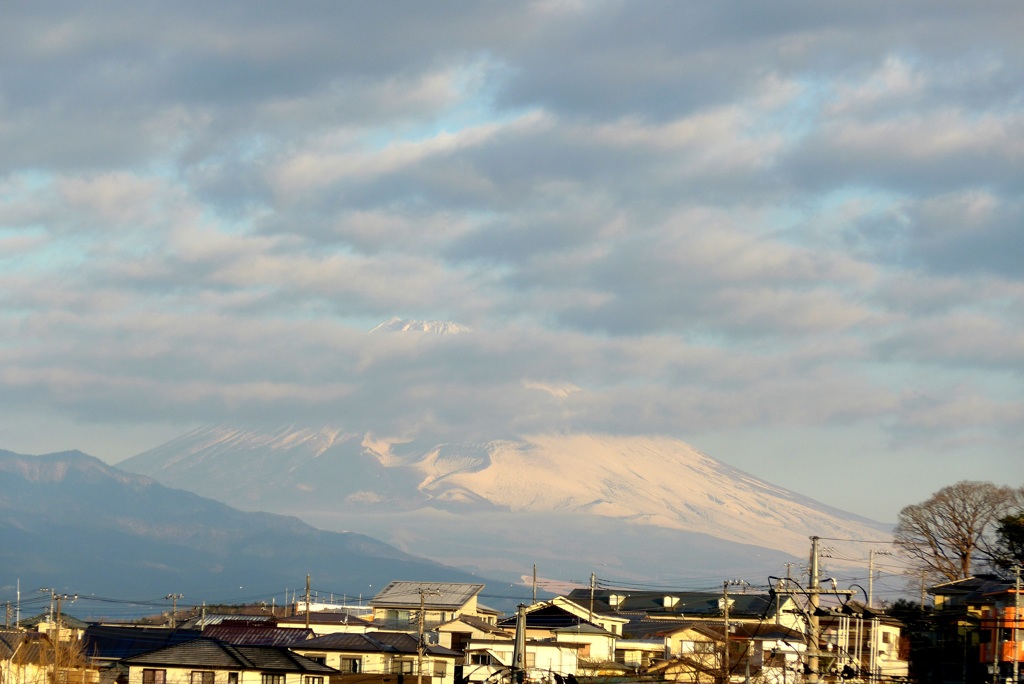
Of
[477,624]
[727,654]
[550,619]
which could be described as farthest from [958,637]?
[477,624]

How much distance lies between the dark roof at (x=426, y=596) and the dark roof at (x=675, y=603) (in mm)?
8315

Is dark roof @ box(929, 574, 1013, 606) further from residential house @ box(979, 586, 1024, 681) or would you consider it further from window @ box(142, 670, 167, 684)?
window @ box(142, 670, 167, 684)

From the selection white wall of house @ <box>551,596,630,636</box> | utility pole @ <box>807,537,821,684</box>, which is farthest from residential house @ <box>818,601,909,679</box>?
white wall of house @ <box>551,596,630,636</box>

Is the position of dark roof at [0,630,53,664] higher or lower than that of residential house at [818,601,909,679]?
lower

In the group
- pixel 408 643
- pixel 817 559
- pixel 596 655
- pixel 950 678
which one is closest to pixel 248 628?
pixel 408 643

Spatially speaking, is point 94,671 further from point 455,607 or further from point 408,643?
point 455,607

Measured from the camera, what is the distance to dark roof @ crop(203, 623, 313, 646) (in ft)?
214

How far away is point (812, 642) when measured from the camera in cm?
3356

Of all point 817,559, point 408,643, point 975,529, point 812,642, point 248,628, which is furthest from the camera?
point 975,529

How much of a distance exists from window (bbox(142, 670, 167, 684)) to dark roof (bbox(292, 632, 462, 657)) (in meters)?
7.15

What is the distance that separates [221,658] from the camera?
183 ft

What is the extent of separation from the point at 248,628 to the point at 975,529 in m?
44.9

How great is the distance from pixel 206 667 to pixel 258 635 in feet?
40.0

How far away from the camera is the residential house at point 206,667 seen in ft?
182
